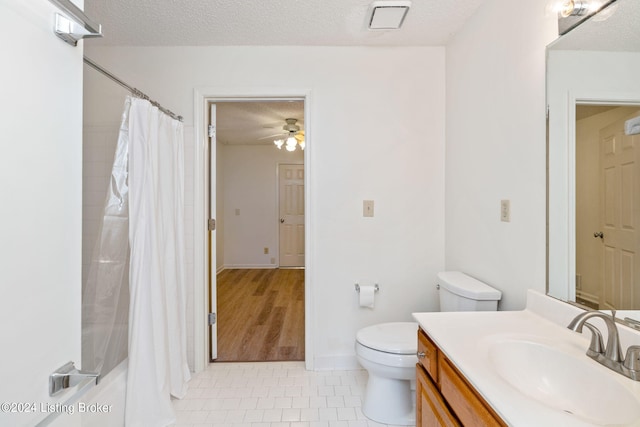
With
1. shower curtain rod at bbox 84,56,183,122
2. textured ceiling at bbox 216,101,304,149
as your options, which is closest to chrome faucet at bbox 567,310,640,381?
shower curtain rod at bbox 84,56,183,122

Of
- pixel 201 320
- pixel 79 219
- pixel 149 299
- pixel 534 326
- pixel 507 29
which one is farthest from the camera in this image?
pixel 201 320

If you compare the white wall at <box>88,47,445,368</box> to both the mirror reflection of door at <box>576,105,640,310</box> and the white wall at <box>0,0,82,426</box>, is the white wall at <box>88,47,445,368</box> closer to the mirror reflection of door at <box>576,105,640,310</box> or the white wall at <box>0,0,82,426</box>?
the mirror reflection of door at <box>576,105,640,310</box>

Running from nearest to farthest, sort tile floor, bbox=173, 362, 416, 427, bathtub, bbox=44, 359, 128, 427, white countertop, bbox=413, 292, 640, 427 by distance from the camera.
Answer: white countertop, bbox=413, 292, 640, 427 → bathtub, bbox=44, 359, 128, 427 → tile floor, bbox=173, 362, 416, 427

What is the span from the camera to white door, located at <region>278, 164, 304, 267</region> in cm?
561

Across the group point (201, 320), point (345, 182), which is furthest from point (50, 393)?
point (345, 182)

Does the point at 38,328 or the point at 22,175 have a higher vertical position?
the point at 22,175

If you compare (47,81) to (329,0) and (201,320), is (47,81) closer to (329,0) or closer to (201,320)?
(329,0)

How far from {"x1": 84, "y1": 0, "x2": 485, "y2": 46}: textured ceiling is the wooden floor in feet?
7.57

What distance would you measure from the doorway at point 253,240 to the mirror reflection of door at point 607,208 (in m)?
1.87

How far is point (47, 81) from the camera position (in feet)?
2.50

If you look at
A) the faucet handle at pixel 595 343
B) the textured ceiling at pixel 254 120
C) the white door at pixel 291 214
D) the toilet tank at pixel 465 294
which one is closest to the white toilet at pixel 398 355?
the toilet tank at pixel 465 294

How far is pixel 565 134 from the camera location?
3.83 ft

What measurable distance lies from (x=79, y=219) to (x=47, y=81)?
36 cm

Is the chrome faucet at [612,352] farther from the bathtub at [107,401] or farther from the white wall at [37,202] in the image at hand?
the bathtub at [107,401]
